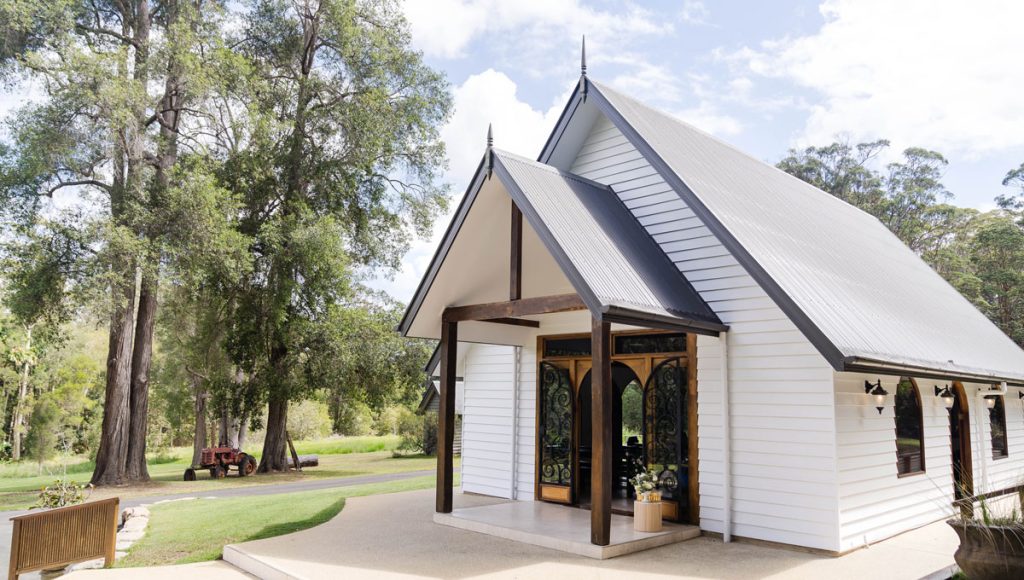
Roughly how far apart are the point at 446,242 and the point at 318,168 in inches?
562

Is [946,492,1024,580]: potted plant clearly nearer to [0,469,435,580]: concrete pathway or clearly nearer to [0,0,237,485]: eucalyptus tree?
[0,469,435,580]: concrete pathway

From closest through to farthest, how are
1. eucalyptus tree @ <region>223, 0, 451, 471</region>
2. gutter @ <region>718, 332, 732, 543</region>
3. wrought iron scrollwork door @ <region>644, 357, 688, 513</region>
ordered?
gutter @ <region>718, 332, 732, 543</region> → wrought iron scrollwork door @ <region>644, 357, 688, 513</region> → eucalyptus tree @ <region>223, 0, 451, 471</region>

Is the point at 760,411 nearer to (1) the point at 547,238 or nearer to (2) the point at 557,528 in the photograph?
(2) the point at 557,528

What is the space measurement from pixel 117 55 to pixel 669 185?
15.4 metres

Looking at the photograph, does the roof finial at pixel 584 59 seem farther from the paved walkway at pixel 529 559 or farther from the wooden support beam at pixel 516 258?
the paved walkway at pixel 529 559

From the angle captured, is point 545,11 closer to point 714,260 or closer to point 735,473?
point 714,260

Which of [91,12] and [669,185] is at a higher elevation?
[91,12]

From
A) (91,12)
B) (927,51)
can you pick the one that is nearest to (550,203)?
(927,51)

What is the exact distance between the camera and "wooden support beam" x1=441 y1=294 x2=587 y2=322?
7.64 metres

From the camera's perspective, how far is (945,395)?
33.1 ft

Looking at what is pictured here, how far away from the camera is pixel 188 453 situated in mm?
32438

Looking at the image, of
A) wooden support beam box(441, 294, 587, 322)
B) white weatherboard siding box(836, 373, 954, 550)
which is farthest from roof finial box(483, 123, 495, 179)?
white weatherboard siding box(836, 373, 954, 550)

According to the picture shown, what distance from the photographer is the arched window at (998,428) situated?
1198 cm

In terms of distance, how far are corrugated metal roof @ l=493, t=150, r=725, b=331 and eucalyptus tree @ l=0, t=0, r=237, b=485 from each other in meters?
12.3
